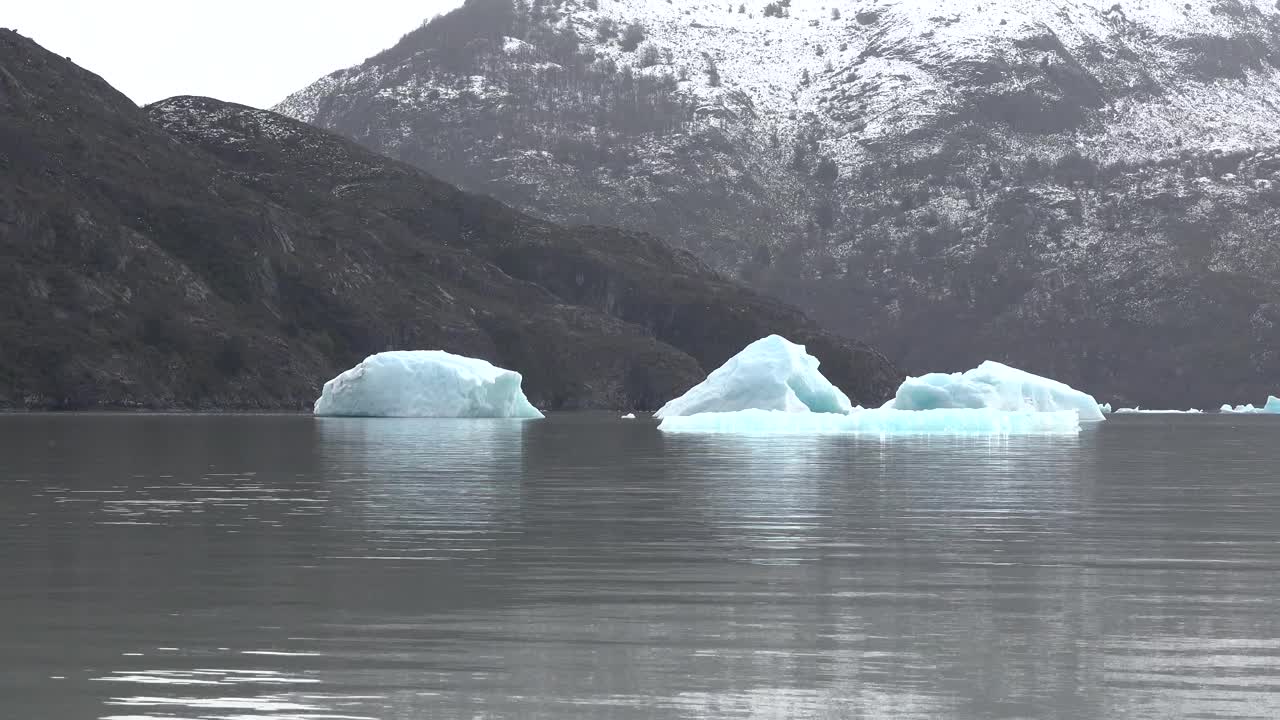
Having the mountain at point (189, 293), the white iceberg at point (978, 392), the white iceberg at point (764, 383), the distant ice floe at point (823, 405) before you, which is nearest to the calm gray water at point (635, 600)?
the distant ice floe at point (823, 405)

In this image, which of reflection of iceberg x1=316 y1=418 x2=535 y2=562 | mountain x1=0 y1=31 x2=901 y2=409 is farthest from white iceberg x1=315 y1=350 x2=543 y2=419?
reflection of iceberg x1=316 y1=418 x2=535 y2=562

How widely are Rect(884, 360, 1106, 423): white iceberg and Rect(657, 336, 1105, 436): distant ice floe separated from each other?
0.17 feet

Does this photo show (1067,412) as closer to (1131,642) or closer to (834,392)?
(834,392)

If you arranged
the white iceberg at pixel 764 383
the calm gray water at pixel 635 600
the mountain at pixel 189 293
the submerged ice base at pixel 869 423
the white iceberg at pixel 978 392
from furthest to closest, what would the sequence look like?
the mountain at pixel 189 293
the white iceberg at pixel 978 392
the white iceberg at pixel 764 383
the submerged ice base at pixel 869 423
the calm gray water at pixel 635 600

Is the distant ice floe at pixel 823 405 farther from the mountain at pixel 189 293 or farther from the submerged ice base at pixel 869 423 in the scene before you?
the mountain at pixel 189 293

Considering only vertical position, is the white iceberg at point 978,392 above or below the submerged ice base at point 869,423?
above

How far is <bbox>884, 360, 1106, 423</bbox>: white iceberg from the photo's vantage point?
81.9 metres

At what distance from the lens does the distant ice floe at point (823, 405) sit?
248 ft

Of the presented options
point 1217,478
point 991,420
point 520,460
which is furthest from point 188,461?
point 991,420

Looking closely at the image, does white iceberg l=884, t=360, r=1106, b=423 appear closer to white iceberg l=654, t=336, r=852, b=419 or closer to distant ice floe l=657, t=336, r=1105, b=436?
distant ice floe l=657, t=336, r=1105, b=436

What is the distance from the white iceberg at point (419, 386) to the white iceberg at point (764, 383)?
30.5 metres

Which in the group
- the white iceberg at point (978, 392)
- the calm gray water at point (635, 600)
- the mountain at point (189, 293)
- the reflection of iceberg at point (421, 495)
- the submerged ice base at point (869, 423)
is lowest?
the calm gray water at point (635, 600)

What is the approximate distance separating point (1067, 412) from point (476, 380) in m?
41.7

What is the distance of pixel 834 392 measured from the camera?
8400 cm
